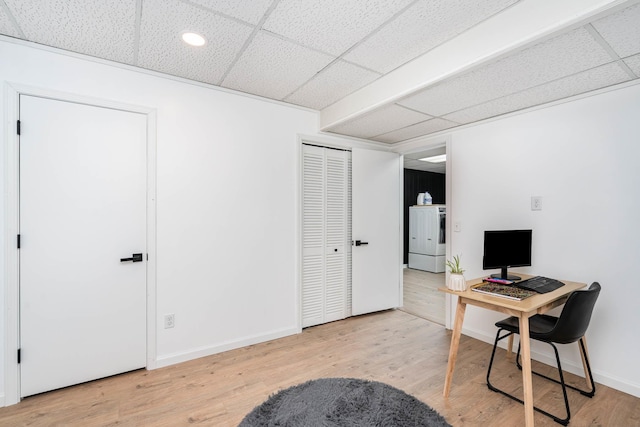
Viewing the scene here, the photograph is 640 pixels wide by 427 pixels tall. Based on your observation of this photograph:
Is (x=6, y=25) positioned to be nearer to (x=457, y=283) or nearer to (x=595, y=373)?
(x=457, y=283)

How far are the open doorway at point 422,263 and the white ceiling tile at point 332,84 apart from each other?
1648 mm

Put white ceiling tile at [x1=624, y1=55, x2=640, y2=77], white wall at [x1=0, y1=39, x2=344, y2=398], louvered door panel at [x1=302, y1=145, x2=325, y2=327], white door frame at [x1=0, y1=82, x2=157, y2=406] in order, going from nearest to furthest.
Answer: white ceiling tile at [x1=624, y1=55, x2=640, y2=77]
white door frame at [x1=0, y1=82, x2=157, y2=406]
white wall at [x1=0, y1=39, x2=344, y2=398]
louvered door panel at [x1=302, y1=145, x2=325, y2=327]

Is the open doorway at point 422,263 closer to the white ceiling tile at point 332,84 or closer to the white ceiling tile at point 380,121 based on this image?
the white ceiling tile at point 380,121

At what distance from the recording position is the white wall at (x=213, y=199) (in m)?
2.41

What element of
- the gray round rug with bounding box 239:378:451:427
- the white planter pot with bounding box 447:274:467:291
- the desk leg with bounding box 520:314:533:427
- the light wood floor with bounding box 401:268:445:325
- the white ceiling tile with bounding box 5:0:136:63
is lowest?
the light wood floor with bounding box 401:268:445:325

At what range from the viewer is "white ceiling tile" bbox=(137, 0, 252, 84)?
5.80ft

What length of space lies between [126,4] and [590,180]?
11.9 ft

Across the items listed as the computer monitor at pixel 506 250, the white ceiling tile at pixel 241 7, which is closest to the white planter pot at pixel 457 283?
the computer monitor at pixel 506 250

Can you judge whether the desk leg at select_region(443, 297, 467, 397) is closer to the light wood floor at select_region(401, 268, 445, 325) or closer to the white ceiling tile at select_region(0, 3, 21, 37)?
the light wood floor at select_region(401, 268, 445, 325)

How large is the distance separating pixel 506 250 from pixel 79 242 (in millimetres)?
3598

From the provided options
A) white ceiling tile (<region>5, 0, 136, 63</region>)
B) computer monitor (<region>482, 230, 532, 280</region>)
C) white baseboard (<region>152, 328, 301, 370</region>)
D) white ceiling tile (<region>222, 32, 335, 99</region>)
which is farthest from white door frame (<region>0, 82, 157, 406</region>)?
computer monitor (<region>482, 230, 532, 280</region>)

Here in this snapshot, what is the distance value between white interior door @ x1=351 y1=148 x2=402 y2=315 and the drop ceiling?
1203 mm

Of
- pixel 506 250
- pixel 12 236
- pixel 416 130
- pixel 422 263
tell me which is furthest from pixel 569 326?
pixel 422 263

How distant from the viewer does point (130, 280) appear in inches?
96.0
